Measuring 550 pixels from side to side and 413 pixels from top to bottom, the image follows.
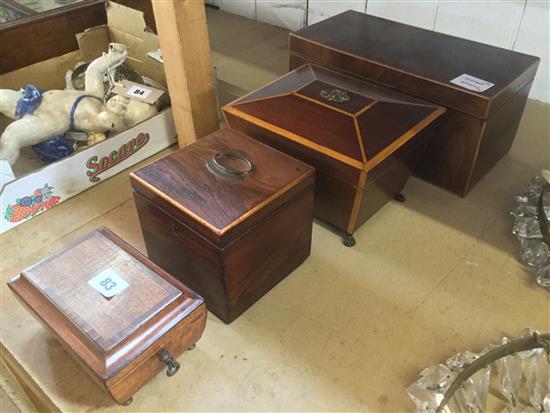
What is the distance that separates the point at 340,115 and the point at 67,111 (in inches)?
21.9

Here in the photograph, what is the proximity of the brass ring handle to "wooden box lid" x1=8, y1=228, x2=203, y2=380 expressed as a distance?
0.16 metres

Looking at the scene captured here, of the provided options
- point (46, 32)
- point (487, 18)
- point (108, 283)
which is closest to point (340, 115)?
point (108, 283)

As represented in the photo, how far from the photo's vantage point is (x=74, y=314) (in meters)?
0.55

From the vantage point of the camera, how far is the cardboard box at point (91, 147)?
2.72ft

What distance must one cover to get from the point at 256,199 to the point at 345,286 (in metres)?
0.22

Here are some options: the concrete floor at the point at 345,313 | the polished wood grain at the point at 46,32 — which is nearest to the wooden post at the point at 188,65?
the concrete floor at the point at 345,313

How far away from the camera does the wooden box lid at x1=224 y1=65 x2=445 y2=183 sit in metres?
0.71

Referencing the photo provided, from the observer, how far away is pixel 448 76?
831mm

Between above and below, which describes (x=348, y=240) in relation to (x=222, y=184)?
below

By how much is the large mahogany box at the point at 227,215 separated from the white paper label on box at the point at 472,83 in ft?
1.08

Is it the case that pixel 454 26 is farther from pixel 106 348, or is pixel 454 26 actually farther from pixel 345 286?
pixel 106 348

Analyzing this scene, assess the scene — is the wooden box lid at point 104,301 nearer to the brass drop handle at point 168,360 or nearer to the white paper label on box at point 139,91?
the brass drop handle at point 168,360

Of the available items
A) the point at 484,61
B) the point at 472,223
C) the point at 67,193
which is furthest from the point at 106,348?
the point at 484,61

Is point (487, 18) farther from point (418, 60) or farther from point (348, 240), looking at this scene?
point (348, 240)
